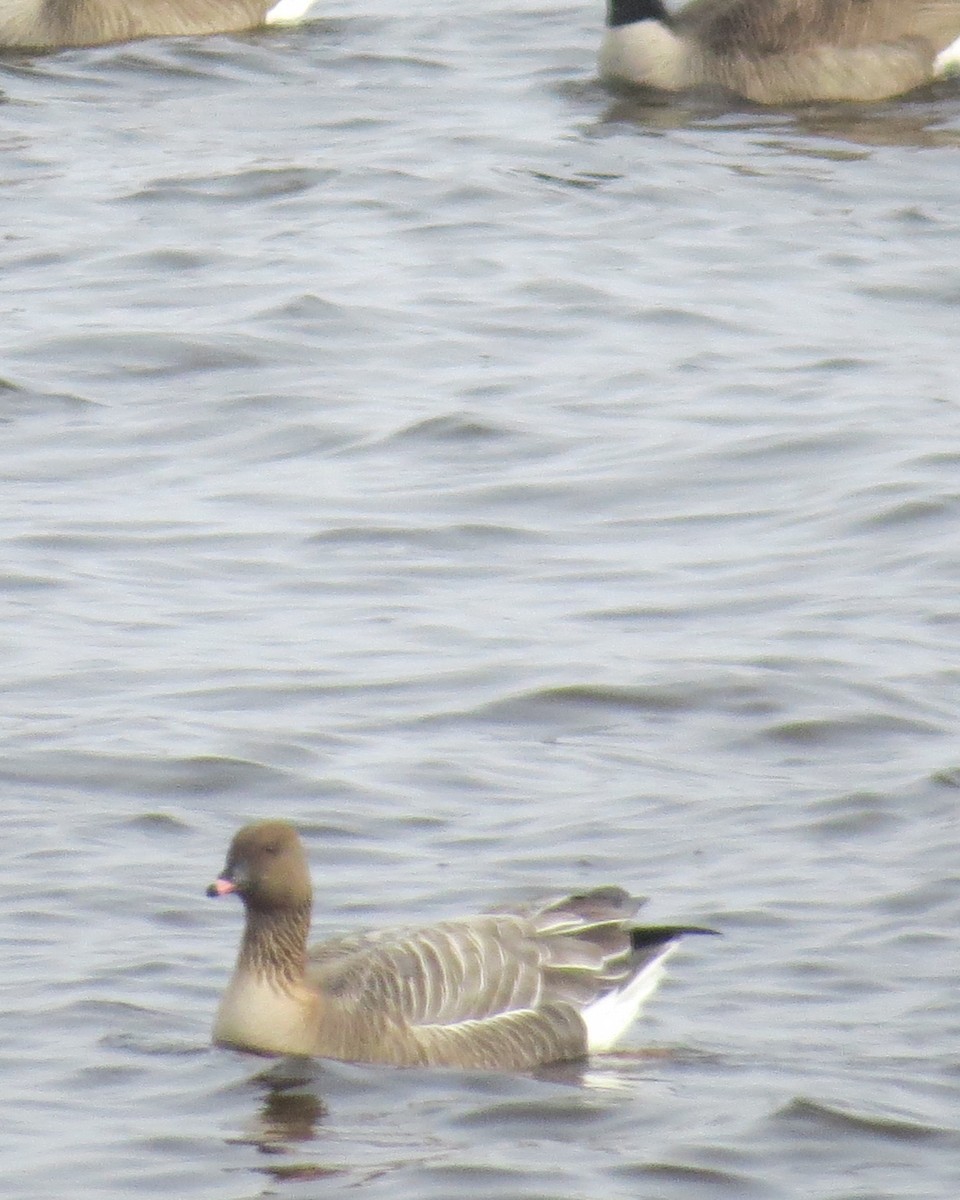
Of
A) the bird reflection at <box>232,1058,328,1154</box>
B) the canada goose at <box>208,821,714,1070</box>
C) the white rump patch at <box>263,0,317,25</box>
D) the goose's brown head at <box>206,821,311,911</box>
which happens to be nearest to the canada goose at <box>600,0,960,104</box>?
the white rump patch at <box>263,0,317,25</box>

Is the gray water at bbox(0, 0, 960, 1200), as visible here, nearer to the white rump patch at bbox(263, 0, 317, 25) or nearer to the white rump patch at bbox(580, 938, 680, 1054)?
the white rump patch at bbox(580, 938, 680, 1054)

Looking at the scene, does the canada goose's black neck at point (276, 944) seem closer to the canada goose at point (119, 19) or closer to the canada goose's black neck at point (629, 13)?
the canada goose's black neck at point (629, 13)

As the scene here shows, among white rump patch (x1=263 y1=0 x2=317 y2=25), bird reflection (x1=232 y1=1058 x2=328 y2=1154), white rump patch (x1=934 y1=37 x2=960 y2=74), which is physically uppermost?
white rump patch (x1=263 y1=0 x2=317 y2=25)

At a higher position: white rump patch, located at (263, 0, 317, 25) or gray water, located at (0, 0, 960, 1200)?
white rump patch, located at (263, 0, 317, 25)

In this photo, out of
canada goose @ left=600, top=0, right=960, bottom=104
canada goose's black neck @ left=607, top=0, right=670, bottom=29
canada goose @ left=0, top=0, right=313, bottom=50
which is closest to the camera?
canada goose @ left=600, top=0, right=960, bottom=104

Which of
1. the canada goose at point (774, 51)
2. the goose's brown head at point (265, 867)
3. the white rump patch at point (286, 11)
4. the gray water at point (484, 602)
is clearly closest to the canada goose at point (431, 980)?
the goose's brown head at point (265, 867)

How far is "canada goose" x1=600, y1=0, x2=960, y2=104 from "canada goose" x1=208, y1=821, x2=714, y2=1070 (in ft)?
40.0

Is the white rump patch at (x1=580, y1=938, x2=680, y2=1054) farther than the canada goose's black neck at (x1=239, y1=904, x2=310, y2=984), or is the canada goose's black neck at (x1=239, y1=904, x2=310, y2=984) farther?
the white rump patch at (x1=580, y1=938, x2=680, y2=1054)

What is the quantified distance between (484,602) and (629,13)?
9.17 m

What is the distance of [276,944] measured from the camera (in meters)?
8.03

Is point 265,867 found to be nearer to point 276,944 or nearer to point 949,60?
point 276,944

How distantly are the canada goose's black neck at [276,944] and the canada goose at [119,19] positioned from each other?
13.8 metres

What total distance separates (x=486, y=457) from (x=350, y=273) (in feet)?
11.1

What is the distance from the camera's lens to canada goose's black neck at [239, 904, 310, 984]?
26.1 ft
